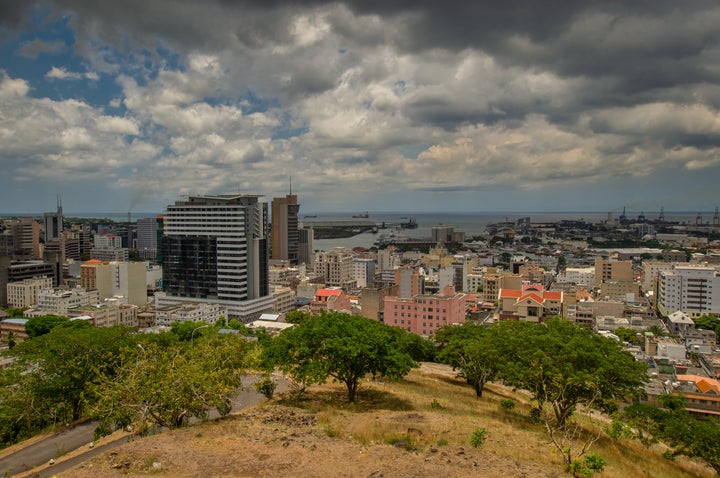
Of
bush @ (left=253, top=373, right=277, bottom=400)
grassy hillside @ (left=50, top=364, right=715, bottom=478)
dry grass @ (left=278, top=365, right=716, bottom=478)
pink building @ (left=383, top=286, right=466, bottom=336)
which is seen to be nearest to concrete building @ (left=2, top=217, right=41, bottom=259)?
pink building @ (left=383, top=286, right=466, bottom=336)

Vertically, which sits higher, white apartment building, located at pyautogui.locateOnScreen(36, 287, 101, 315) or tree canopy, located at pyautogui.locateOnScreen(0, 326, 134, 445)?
tree canopy, located at pyautogui.locateOnScreen(0, 326, 134, 445)

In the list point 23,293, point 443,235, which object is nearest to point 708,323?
point 23,293

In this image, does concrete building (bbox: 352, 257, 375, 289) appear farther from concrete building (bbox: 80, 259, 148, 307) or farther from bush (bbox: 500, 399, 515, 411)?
bush (bbox: 500, 399, 515, 411)

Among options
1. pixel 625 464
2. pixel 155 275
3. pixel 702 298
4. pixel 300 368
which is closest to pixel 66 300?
pixel 155 275

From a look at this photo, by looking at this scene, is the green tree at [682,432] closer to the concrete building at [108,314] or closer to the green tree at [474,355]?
the green tree at [474,355]

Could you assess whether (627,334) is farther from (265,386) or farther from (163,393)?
(163,393)
